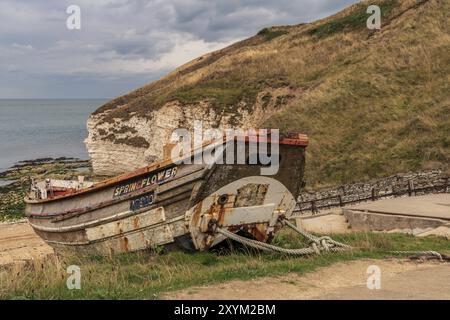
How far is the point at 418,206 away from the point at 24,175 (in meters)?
47.9

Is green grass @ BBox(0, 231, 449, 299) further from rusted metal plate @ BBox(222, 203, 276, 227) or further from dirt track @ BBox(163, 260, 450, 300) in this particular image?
rusted metal plate @ BBox(222, 203, 276, 227)

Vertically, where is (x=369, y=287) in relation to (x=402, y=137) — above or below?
below

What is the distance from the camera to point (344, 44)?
4734 centimetres

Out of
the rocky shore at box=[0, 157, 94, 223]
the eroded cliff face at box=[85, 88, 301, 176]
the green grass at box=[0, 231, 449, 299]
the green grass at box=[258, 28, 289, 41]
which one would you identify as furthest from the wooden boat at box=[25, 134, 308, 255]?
the green grass at box=[258, 28, 289, 41]

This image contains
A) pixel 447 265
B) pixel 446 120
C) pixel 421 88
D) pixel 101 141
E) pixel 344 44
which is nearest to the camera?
pixel 447 265

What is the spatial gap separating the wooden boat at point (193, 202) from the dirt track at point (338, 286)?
9.28ft

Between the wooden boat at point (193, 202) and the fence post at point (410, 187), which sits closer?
the wooden boat at point (193, 202)

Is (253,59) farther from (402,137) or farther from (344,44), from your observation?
(402,137)

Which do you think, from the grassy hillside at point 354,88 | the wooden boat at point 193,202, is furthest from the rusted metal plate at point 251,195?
the grassy hillside at point 354,88

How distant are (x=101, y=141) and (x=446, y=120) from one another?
37.0 meters

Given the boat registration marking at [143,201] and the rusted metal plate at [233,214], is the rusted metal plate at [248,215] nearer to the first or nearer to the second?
the rusted metal plate at [233,214]

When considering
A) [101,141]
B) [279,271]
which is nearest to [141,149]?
[101,141]

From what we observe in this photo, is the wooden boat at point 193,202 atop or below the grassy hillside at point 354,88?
below

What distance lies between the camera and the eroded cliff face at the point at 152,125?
43531 millimetres
